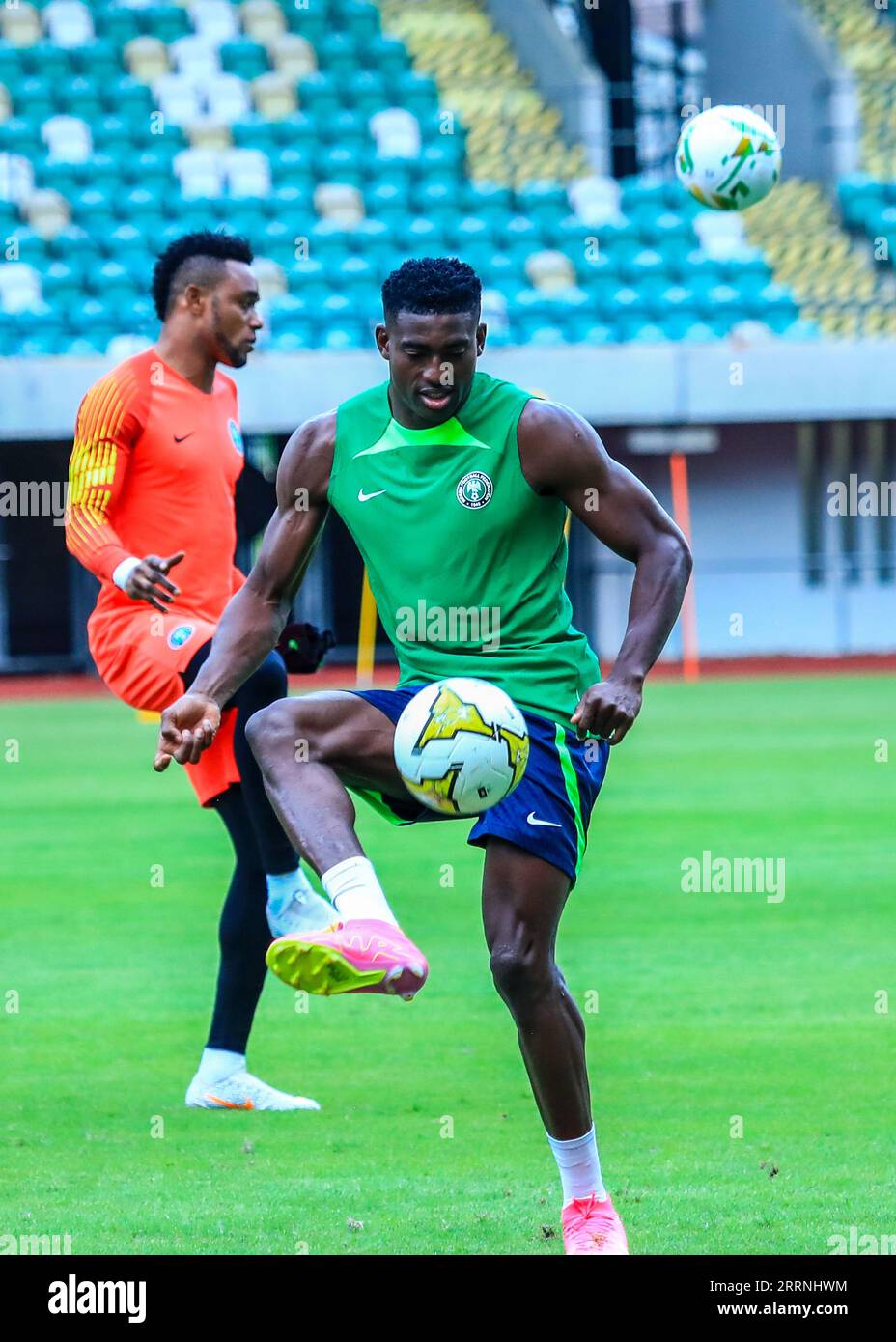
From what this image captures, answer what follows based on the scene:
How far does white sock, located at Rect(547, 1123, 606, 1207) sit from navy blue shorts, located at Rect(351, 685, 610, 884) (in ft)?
2.06

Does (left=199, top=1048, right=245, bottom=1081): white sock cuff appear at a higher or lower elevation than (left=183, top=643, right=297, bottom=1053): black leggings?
lower

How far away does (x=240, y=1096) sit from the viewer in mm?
6789

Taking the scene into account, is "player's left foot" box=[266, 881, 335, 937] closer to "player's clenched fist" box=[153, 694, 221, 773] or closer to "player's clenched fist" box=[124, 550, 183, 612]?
"player's clenched fist" box=[124, 550, 183, 612]

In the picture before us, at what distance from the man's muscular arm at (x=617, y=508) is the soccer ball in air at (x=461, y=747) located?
15.8 inches

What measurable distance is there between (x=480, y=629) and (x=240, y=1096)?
7.66 feet

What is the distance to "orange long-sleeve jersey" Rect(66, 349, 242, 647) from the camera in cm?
695

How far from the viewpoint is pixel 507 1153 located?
6.09 meters

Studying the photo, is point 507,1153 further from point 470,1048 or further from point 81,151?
point 81,151

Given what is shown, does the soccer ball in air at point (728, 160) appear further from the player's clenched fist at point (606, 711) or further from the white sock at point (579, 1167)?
the white sock at point (579, 1167)

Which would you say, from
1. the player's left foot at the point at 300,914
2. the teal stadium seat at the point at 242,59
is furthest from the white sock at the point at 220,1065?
the teal stadium seat at the point at 242,59

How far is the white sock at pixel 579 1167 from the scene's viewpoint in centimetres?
491

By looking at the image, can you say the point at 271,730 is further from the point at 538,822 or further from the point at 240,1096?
the point at 240,1096

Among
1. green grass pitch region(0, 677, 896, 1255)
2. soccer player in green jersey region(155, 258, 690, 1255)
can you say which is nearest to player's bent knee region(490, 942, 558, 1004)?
soccer player in green jersey region(155, 258, 690, 1255)

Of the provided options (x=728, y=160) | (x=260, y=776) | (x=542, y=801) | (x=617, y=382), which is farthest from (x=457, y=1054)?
(x=617, y=382)
